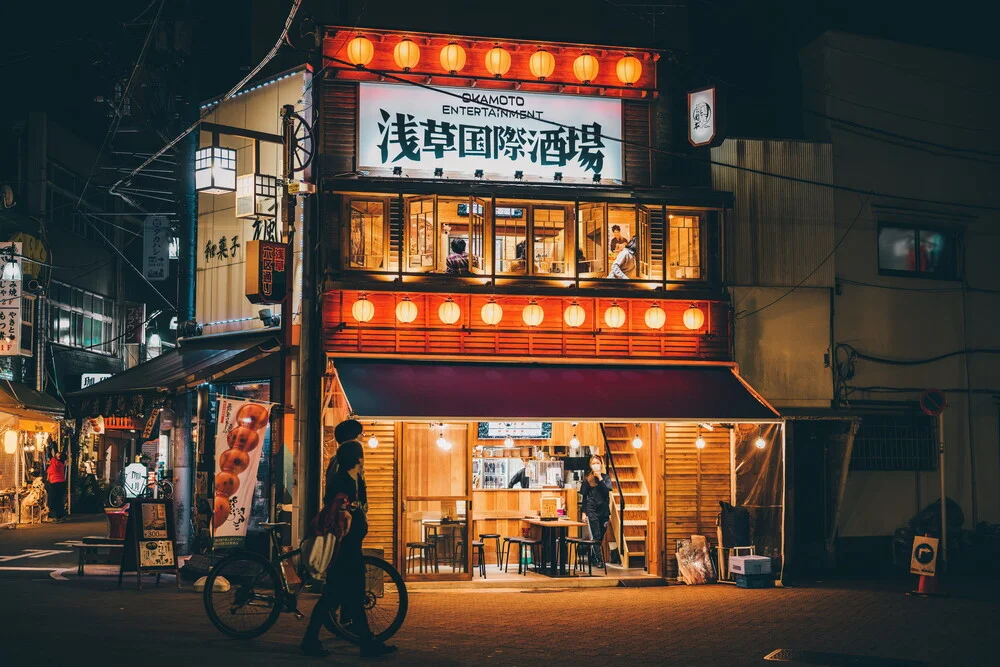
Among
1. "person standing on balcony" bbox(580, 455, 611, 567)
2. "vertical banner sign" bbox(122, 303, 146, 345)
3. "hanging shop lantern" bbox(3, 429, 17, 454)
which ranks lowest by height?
"person standing on balcony" bbox(580, 455, 611, 567)

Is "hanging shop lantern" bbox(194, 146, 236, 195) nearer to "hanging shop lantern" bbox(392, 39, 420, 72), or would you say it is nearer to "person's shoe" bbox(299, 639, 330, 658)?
"hanging shop lantern" bbox(392, 39, 420, 72)

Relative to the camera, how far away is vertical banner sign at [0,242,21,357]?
25.7 metres

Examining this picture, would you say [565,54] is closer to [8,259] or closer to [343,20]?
[343,20]

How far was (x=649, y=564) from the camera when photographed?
18.4 m

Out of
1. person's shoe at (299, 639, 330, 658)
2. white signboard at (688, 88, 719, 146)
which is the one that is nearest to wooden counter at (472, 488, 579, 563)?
white signboard at (688, 88, 719, 146)

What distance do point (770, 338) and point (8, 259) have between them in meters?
19.6

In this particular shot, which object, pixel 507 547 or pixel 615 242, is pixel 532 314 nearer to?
pixel 615 242

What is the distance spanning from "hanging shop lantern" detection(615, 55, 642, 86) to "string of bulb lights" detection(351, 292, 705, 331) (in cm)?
431

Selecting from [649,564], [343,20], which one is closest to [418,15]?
[343,20]

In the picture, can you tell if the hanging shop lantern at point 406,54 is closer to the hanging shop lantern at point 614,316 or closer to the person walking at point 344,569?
the hanging shop lantern at point 614,316

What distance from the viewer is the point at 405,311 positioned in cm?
1695

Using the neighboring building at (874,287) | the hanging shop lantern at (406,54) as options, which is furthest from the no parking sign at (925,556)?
the hanging shop lantern at (406,54)

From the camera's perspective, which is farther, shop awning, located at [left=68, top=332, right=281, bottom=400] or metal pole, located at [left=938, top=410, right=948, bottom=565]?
metal pole, located at [left=938, top=410, right=948, bottom=565]

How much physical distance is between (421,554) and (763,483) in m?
6.35
